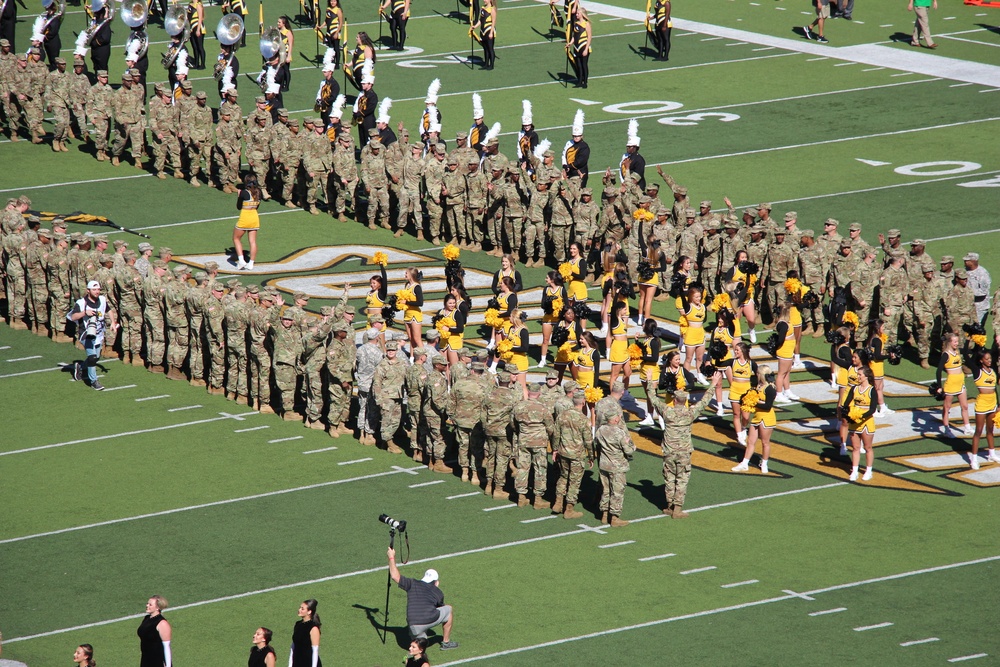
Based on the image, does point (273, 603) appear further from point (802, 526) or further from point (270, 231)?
point (270, 231)

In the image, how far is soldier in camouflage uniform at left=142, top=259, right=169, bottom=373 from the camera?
23167 mm

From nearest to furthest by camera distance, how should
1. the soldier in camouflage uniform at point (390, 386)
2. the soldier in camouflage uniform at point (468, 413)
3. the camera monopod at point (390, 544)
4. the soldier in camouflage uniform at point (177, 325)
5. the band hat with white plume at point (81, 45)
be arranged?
1. the camera monopod at point (390, 544)
2. the soldier in camouflage uniform at point (468, 413)
3. the soldier in camouflage uniform at point (390, 386)
4. the soldier in camouflage uniform at point (177, 325)
5. the band hat with white plume at point (81, 45)

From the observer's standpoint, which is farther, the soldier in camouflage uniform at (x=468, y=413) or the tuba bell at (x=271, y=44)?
the tuba bell at (x=271, y=44)

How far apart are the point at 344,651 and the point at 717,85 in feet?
78.7

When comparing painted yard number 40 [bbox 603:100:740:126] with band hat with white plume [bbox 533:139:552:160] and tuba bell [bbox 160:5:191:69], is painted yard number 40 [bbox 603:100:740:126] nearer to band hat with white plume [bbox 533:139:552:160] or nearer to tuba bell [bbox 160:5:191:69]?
band hat with white plume [bbox 533:139:552:160]

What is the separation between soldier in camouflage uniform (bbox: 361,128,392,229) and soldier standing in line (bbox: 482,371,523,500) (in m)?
9.90

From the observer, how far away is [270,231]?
94.9 feet

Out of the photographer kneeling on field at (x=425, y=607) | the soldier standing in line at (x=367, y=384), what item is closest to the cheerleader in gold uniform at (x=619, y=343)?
the soldier standing in line at (x=367, y=384)

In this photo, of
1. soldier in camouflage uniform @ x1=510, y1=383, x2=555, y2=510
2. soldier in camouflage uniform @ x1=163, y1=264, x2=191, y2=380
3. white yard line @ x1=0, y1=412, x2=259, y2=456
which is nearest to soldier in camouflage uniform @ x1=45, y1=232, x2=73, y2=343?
soldier in camouflage uniform @ x1=163, y1=264, x2=191, y2=380

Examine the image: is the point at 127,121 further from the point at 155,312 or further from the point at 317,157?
the point at 155,312

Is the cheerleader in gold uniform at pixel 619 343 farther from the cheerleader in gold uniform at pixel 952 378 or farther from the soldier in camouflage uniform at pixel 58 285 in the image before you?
the soldier in camouflage uniform at pixel 58 285

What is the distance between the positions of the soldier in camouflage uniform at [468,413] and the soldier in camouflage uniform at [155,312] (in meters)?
5.73

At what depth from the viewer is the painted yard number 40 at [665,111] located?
1361 inches

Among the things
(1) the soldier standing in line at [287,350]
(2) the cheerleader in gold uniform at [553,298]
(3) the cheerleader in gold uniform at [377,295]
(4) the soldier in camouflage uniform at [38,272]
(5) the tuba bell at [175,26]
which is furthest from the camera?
(5) the tuba bell at [175,26]
